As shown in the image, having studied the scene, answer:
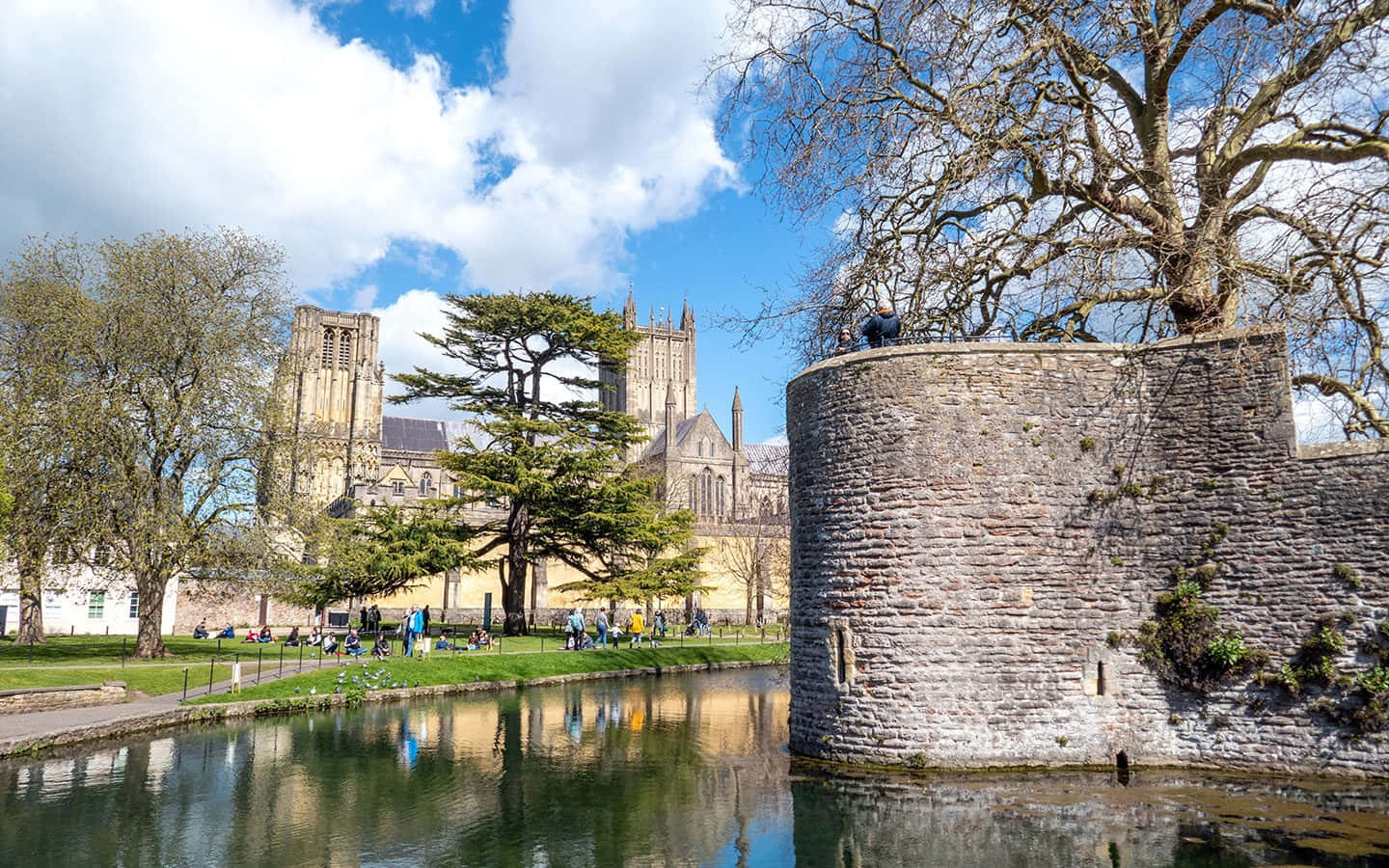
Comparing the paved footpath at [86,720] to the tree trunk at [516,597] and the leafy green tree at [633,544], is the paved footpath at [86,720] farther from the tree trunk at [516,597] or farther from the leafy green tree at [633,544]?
the tree trunk at [516,597]

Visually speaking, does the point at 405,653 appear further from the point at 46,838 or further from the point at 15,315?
the point at 46,838

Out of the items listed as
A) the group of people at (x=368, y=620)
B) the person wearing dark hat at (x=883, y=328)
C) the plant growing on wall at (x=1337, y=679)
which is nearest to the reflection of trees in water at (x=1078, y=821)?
the plant growing on wall at (x=1337, y=679)

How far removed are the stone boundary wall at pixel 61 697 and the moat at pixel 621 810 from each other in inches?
94.5

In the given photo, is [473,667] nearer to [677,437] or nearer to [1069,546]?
[1069,546]

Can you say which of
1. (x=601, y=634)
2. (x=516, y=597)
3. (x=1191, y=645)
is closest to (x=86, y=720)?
(x=1191, y=645)

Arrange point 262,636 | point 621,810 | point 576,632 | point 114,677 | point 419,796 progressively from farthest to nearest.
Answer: point 262,636 → point 576,632 → point 114,677 → point 419,796 → point 621,810

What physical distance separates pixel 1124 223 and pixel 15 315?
23.9 meters

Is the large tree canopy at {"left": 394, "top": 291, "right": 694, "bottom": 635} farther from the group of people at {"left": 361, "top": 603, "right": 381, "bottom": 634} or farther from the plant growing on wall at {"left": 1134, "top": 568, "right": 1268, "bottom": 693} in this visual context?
the plant growing on wall at {"left": 1134, "top": 568, "right": 1268, "bottom": 693}

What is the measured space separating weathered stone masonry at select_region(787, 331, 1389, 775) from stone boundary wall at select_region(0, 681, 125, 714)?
1239cm

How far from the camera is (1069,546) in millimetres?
11469

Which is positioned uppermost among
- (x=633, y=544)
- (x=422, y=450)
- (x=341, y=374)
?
(x=341, y=374)

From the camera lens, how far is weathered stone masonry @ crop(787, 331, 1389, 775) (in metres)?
10.7

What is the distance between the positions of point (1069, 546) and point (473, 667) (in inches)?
625

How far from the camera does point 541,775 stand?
12.2 metres
